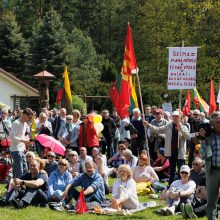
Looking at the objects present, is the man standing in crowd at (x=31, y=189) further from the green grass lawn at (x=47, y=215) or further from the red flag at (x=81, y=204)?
the red flag at (x=81, y=204)

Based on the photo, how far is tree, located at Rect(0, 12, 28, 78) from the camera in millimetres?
47219

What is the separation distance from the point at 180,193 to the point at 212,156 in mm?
2217

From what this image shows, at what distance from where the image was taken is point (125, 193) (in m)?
10.0

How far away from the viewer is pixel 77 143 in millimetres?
14961

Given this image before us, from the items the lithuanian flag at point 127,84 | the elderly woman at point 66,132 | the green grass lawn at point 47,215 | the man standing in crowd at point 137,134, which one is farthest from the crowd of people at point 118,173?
the lithuanian flag at point 127,84

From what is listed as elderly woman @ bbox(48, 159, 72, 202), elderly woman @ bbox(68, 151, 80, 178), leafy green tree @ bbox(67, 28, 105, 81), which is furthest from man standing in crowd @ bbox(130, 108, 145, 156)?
leafy green tree @ bbox(67, 28, 105, 81)

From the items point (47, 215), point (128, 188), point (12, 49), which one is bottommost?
point (47, 215)

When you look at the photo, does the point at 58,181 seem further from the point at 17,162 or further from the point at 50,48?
the point at 50,48

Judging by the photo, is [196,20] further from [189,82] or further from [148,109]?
[189,82]

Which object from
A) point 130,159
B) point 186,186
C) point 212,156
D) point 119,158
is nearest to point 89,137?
point 119,158

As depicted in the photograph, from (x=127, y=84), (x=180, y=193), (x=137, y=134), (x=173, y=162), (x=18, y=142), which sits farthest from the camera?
(x=137, y=134)

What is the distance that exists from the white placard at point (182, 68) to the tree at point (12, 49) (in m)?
36.1

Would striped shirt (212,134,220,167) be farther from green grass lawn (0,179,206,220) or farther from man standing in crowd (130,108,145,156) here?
man standing in crowd (130,108,145,156)

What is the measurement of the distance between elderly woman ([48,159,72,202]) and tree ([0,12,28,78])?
36.5 metres
